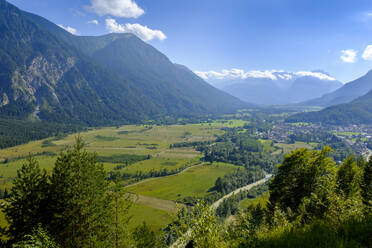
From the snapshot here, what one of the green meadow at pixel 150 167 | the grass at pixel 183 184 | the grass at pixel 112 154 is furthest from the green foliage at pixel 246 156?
the grass at pixel 183 184

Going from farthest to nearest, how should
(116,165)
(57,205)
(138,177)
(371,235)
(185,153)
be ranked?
(185,153), (116,165), (138,177), (57,205), (371,235)

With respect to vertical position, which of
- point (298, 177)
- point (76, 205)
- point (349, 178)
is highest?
point (298, 177)

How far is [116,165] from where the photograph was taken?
132 m

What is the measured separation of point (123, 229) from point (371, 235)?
2210cm

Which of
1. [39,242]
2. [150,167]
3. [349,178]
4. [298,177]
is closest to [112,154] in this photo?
[150,167]

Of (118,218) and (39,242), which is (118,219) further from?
(39,242)

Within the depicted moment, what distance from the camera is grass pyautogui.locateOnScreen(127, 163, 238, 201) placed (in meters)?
94.6

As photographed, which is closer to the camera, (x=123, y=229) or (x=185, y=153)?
(x=123, y=229)

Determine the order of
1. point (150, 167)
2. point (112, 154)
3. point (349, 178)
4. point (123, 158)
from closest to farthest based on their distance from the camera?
point (349, 178) → point (150, 167) → point (123, 158) → point (112, 154)

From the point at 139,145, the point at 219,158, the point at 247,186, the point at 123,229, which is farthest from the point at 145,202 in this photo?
the point at 139,145

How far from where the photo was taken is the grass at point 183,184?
9456cm

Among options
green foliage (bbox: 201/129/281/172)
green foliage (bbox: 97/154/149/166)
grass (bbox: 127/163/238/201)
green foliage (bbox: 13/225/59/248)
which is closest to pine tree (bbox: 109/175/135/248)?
green foliage (bbox: 13/225/59/248)

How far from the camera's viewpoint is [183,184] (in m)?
106

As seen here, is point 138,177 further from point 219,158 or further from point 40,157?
point 40,157
